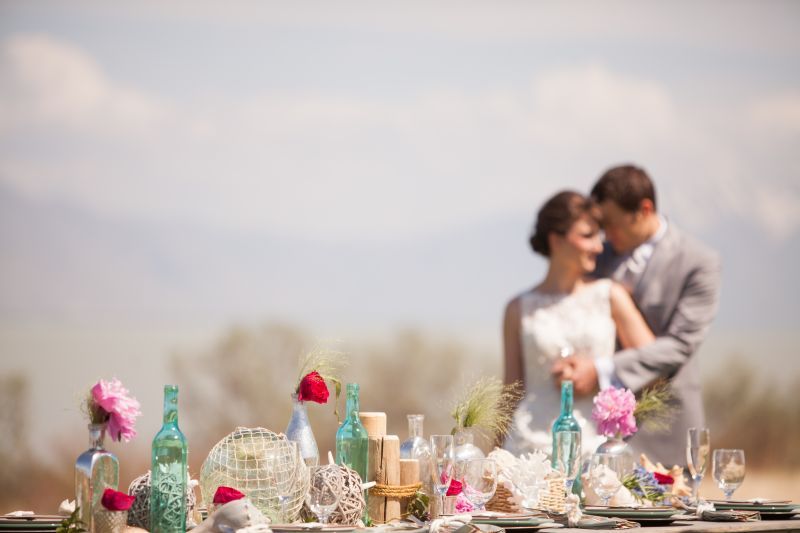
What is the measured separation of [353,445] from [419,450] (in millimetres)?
154

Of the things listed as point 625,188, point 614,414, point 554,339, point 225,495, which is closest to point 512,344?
point 554,339

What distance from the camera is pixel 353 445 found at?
2334 millimetres

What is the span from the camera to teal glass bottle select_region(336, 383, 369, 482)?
7.64 ft

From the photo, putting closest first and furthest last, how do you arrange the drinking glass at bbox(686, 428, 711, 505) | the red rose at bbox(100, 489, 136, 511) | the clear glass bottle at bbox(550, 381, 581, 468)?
1. the red rose at bbox(100, 489, 136, 511)
2. the clear glass bottle at bbox(550, 381, 581, 468)
3. the drinking glass at bbox(686, 428, 711, 505)

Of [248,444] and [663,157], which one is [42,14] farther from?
[248,444]

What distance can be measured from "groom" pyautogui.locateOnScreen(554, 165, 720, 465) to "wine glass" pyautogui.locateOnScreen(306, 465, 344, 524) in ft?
8.83

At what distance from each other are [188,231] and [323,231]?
188 cm

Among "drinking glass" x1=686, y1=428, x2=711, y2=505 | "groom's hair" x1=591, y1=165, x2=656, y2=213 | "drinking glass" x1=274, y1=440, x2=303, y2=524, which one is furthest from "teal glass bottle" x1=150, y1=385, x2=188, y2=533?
"groom's hair" x1=591, y1=165, x2=656, y2=213

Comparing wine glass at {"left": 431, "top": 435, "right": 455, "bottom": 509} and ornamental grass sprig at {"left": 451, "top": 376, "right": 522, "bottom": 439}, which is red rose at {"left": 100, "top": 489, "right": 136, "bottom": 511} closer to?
wine glass at {"left": 431, "top": 435, "right": 455, "bottom": 509}

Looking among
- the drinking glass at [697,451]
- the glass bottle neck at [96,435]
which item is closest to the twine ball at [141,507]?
the glass bottle neck at [96,435]

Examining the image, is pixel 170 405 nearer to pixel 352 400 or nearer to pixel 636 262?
pixel 352 400

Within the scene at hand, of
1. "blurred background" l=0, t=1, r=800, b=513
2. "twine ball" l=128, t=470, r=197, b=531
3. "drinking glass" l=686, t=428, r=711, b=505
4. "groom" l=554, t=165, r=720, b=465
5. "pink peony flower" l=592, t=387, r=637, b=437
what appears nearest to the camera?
"twine ball" l=128, t=470, r=197, b=531

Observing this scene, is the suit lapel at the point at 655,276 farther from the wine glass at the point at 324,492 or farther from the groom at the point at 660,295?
the wine glass at the point at 324,492

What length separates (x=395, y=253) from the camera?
50.5 ft
